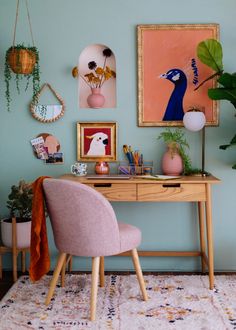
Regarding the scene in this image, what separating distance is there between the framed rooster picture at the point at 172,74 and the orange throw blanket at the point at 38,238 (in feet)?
3.81

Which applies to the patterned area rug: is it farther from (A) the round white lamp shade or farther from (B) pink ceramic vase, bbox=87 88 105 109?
(B) pink ceramic vase, bbox=87 88 105 109

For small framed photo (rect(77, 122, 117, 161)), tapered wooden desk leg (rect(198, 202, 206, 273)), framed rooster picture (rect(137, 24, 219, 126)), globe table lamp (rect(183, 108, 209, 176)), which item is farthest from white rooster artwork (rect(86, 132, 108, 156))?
tapered wooden desk leg (rect(198, 202, 206, 273))

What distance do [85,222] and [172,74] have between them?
59.0 inches

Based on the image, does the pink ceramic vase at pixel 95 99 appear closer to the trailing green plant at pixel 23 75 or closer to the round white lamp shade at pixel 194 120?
the trailing green plant at pixel 23 75

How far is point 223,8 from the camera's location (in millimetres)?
3555

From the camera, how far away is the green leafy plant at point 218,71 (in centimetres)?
325

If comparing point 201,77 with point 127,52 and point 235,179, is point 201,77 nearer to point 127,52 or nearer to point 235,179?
point 127,52

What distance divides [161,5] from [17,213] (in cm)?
197

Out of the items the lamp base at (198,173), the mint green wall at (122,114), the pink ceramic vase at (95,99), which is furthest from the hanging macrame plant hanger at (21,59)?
the lamp base at (198,173)

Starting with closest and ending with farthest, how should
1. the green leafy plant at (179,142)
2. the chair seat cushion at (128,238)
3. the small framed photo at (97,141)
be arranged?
the chair seat cushion at (128,238)
the green leafy plant at (179,142)
the small framed photo at (97,141)

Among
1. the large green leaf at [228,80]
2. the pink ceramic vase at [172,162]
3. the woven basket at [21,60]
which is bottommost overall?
the pink ceramic vase at [172,162]

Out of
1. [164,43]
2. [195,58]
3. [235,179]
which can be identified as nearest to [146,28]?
[164,43]

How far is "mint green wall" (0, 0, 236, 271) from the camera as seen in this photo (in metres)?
3.57

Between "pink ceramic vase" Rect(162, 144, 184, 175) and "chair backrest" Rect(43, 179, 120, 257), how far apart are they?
2.94 ft
